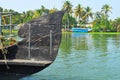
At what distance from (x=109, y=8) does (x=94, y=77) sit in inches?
3662

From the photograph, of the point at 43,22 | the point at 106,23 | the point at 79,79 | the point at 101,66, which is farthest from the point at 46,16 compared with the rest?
the point at 106,23

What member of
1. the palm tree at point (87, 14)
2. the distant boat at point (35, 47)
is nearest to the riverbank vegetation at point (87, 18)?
the palm tree at point (87, 14)

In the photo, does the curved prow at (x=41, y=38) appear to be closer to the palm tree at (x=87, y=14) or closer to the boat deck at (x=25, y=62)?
the boat deck at (x=25, y=62)

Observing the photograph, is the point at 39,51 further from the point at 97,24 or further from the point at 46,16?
the point at 97,24

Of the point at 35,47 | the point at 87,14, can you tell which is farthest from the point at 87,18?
the point at 35,47

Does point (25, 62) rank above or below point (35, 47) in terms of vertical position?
below

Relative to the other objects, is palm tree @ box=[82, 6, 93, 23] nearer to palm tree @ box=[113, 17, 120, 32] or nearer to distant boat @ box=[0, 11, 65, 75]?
palm tree @ box=[113, 17, 120, 32]

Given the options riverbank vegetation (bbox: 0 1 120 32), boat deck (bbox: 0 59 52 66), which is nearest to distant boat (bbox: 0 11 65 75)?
boat deck (bbox: 0 59 52 66)

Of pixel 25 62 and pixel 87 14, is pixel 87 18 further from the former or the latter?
pixel 25 62

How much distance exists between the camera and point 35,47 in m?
11.4

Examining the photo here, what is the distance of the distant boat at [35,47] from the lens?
36.6 ft

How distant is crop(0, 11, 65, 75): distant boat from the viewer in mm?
11156

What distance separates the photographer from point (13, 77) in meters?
12.2

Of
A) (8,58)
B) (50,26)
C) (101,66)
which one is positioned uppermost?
(50,26)
